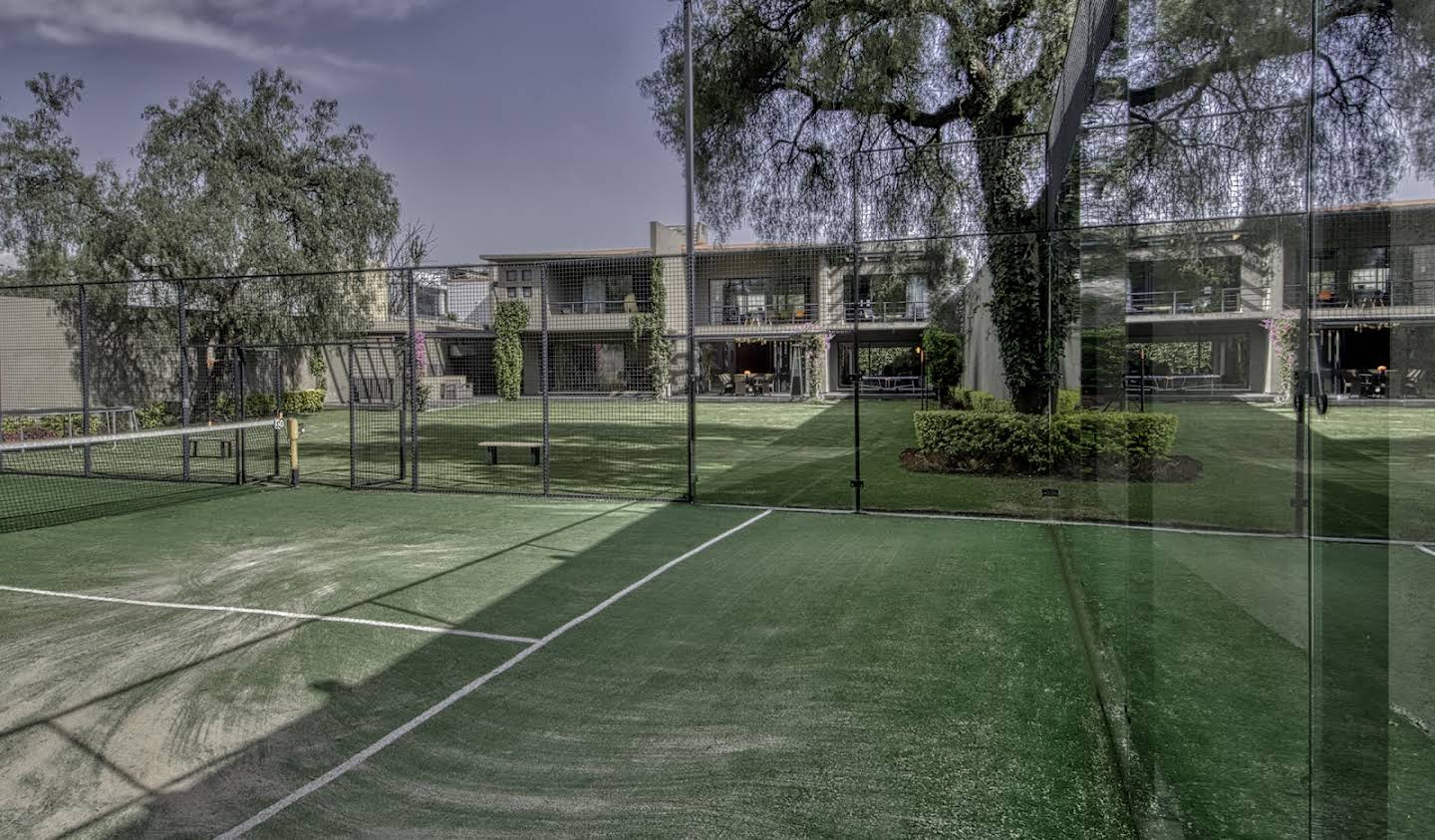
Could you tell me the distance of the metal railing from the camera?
2.22 m

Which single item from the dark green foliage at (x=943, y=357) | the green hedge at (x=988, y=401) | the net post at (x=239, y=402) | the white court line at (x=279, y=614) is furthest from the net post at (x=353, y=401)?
the dark green foliage at (x=943, y=357)

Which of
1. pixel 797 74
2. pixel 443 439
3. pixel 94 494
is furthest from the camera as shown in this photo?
pixel 443 439

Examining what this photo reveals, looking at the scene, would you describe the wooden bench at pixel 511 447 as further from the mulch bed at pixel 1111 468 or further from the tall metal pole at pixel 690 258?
the mulch bed at pixel 1111 468

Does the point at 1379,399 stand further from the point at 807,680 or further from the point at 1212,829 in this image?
the point at 807,680

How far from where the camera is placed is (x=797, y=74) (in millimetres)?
11508

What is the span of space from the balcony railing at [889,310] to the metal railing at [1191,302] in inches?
329

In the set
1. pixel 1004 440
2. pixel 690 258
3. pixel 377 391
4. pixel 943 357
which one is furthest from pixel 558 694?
pixel 943 357

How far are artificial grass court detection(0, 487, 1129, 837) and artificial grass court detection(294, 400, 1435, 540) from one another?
3.49 feet

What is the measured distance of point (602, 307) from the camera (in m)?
13.2

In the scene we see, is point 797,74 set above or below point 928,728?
above

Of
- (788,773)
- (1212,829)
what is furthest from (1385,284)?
(788,773)

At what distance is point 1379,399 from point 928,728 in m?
2.34

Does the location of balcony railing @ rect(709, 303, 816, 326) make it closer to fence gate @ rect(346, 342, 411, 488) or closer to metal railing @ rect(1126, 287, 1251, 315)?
fence gate @ rect(346, 342, 411, 488)

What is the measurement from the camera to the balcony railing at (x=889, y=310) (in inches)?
492
